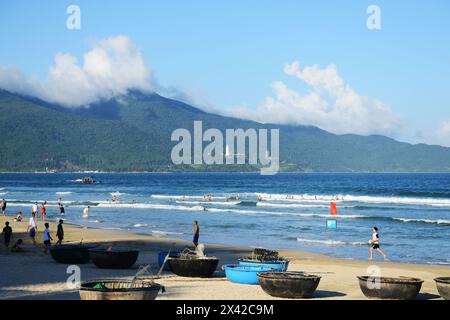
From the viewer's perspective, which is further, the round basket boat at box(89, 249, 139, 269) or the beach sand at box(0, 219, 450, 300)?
the round basket boat at box(89, 249, 139, 269)

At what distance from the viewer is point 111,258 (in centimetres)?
2247

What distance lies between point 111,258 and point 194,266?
337cm

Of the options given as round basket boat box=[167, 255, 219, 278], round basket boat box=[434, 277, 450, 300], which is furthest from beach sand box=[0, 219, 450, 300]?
round basket boat box=[434, 277, 450, 300]

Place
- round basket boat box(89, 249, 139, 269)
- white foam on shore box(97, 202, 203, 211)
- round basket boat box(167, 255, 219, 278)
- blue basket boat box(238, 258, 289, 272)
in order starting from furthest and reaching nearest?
1. white foam on shore box(97, 202, 203, 211)
2. round basket boat box(89, 249, 139, 269)
3. round basket boat box(167, 255, 219, 278)
4. blue basket boat box(238, 258, 289, 272)

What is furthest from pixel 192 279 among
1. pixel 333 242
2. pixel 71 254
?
pixel 333 242

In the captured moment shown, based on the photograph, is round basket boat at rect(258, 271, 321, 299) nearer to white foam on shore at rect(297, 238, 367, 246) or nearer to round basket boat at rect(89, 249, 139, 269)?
round basket boat at rect(89, 249, 139, 269)

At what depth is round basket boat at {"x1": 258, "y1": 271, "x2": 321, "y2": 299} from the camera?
1716 cm

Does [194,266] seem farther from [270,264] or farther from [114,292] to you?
[114,292]

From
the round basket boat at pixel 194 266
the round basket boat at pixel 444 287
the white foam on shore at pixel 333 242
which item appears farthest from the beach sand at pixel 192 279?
the white foam on shore at pixel 333 242

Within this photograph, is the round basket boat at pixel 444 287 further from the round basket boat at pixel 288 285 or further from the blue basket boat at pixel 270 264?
the blue basket boat at pixel 270 264

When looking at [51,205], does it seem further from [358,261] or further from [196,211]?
[358,261]

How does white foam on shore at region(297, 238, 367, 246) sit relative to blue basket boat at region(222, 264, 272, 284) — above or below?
below

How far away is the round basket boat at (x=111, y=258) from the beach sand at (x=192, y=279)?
0.30m

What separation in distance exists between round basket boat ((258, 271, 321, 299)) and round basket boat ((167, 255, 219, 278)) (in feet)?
12.1
